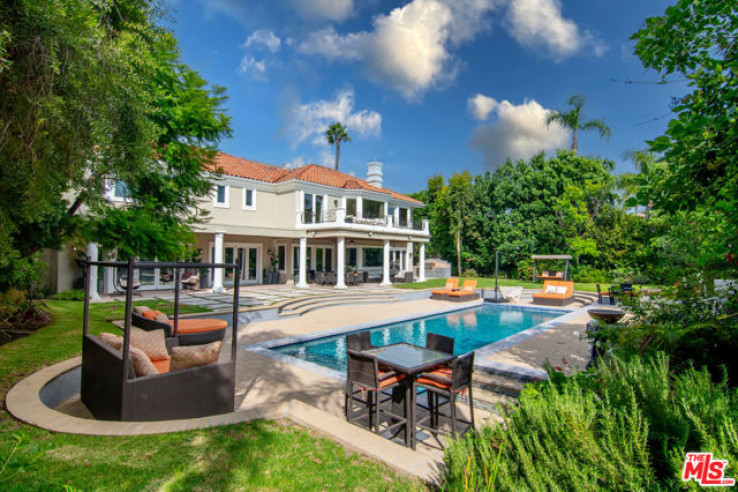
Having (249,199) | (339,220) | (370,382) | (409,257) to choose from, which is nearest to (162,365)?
(370,382)

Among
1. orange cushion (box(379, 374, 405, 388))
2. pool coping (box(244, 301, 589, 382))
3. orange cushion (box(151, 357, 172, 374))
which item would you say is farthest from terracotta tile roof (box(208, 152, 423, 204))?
orange cushion (box(379, 374, 405, 388))

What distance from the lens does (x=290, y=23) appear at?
1530 cm

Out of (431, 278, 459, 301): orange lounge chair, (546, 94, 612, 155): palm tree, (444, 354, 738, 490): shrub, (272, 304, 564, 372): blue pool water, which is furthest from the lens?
(546, 94, 612, 155): palm tree

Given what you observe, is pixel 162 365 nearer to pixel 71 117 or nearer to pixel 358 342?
pixel 358 342

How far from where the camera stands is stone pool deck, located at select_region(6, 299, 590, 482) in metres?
4.15

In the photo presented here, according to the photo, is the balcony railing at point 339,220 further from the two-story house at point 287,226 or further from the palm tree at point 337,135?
the palm tree at point 337,135

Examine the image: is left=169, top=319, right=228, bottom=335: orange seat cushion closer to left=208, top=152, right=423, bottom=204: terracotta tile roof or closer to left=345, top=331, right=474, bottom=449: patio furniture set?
left=345, top=331, right=474, bottom=449: patio furniture set

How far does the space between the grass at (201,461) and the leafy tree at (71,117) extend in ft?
10.6

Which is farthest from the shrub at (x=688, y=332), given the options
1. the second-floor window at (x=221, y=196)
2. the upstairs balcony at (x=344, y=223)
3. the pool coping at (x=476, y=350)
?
the second-floor window at (x=221, y=196)

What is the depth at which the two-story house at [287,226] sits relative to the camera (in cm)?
2127

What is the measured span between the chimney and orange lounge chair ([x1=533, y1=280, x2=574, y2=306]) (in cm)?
1703

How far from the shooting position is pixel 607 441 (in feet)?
7.79

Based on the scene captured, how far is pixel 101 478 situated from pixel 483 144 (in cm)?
4423

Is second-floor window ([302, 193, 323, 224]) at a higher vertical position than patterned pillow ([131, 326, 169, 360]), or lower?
higher
